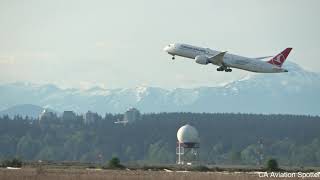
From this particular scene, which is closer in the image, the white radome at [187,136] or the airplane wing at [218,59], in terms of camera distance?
the airplane wing at [218,59]

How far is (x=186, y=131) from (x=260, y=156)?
102 feet

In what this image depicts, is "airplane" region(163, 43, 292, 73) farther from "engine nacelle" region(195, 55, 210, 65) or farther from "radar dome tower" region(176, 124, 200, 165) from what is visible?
"radar dome tower" region(176, 124, 200, 165)

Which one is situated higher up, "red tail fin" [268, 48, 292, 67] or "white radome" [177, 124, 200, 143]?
"red tail fin" [268, 48, 292, 67]

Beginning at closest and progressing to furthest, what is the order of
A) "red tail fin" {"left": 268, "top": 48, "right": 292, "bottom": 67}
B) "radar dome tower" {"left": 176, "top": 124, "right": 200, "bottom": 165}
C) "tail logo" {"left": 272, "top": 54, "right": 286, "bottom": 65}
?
"red tail fin" {"left": 268, "top": 48, "right": 292, "bottom": 67} < "tail logo" {"left": 272, "top": 54, "right": 286, "bottom": 65} < "radar dome tower" {"left": 176, "top": 124, "right": 200, "bottom": 165}

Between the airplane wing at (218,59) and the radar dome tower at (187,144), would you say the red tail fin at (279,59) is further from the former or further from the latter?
the radar dome tower at (187,144)

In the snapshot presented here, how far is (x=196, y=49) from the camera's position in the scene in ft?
484

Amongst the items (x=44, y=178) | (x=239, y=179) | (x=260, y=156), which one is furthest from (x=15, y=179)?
(x=260, y=156)

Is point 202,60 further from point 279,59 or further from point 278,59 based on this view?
point 279,59

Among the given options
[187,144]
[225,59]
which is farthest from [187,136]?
[225,59]

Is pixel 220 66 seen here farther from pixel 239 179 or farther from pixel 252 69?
pixel 239 179

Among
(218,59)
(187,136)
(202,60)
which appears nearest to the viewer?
(202,60)

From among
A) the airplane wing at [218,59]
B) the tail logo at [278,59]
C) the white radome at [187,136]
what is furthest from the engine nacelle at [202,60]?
the white radome at [187,136]

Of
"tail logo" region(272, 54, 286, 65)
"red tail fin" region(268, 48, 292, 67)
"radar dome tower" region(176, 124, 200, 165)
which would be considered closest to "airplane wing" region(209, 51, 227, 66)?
"red tail fin" region(268, 48, 292, 67)

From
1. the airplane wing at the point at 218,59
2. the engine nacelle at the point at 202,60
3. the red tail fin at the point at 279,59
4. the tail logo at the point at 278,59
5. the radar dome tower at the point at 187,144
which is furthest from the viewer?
the radar dome tower at the point at 187,144
